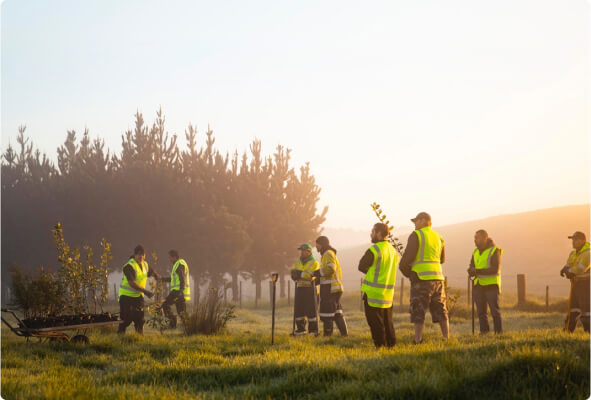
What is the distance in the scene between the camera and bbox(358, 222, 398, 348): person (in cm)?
855

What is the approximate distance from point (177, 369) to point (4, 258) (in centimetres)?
3284

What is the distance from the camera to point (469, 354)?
6570 mm

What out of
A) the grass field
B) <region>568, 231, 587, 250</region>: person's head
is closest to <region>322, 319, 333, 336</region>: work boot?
the grass field

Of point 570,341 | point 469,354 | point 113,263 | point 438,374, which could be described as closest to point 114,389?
point 438,374

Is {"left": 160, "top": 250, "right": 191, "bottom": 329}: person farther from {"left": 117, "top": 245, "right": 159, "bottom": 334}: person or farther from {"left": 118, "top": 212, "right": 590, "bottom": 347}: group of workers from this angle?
{"left": 117, "top": 245, "right": 159, "bottom": 334}: person

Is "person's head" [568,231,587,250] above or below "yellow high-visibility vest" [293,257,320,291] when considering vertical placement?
above

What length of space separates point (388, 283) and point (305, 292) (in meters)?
4.04

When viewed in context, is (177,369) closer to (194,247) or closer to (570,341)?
(570,341)

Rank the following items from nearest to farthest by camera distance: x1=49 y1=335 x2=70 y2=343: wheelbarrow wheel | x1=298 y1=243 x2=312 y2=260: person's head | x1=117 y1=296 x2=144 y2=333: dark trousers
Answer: x1=49 y1=335 x2=70 y2=343: wheelbarrow wheel < x1=298 y1=243 x2=312 y2=260: person's head < x1=117 y1=296 x2=144 y2=333: dark trousers

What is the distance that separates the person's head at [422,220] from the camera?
9.09 m

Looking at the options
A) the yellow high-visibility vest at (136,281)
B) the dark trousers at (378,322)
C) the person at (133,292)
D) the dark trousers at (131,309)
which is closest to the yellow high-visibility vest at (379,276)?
the dark trousers at (378,322)

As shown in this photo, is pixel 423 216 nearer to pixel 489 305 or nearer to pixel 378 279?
pixel 378 279

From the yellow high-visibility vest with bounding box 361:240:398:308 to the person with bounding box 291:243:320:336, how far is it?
11.8ft

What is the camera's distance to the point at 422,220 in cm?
912
